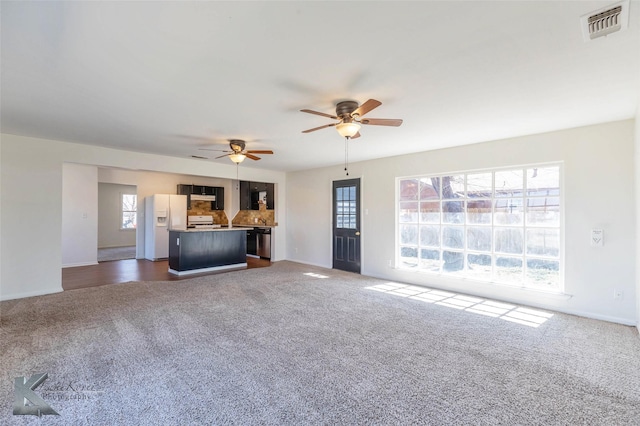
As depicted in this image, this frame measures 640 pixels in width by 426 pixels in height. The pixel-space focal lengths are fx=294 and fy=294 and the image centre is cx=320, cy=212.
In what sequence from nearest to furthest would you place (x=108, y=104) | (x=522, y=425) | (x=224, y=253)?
(x=522, y=425) < (x=108, y=104) < (x=224, y=253)

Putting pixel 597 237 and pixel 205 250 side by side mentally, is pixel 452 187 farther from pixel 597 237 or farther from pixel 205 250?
pixel 205 250

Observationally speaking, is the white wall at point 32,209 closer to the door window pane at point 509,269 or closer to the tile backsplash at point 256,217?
the tile backsplash at point 256,217

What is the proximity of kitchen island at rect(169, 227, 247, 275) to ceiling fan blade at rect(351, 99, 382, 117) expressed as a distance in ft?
16.5

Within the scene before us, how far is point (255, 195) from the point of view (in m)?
9.30

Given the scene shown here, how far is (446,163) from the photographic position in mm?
5270

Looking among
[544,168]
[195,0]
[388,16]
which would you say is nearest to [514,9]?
[388,16]

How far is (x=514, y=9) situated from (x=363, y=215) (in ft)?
16.5

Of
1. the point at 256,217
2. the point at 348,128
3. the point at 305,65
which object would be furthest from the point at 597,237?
the point at 256,217

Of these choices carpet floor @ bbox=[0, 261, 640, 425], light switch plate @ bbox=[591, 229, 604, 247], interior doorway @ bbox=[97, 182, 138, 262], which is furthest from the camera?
interior doorway @ bbox=[97, 182, 138, 262]

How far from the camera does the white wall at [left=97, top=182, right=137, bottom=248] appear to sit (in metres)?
10.2

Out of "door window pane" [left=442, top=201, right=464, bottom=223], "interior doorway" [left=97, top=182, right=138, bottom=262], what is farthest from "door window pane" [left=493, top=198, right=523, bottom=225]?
"interior doorway" [left=97, top=182, right=138, bottom=262]

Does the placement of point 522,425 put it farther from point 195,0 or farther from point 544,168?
point 544,168

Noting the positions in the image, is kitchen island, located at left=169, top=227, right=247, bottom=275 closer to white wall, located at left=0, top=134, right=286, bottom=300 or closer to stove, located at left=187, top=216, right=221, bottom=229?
white wall, located at left=0, top=134, right=286, bottom=300

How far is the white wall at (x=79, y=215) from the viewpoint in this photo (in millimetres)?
7301
